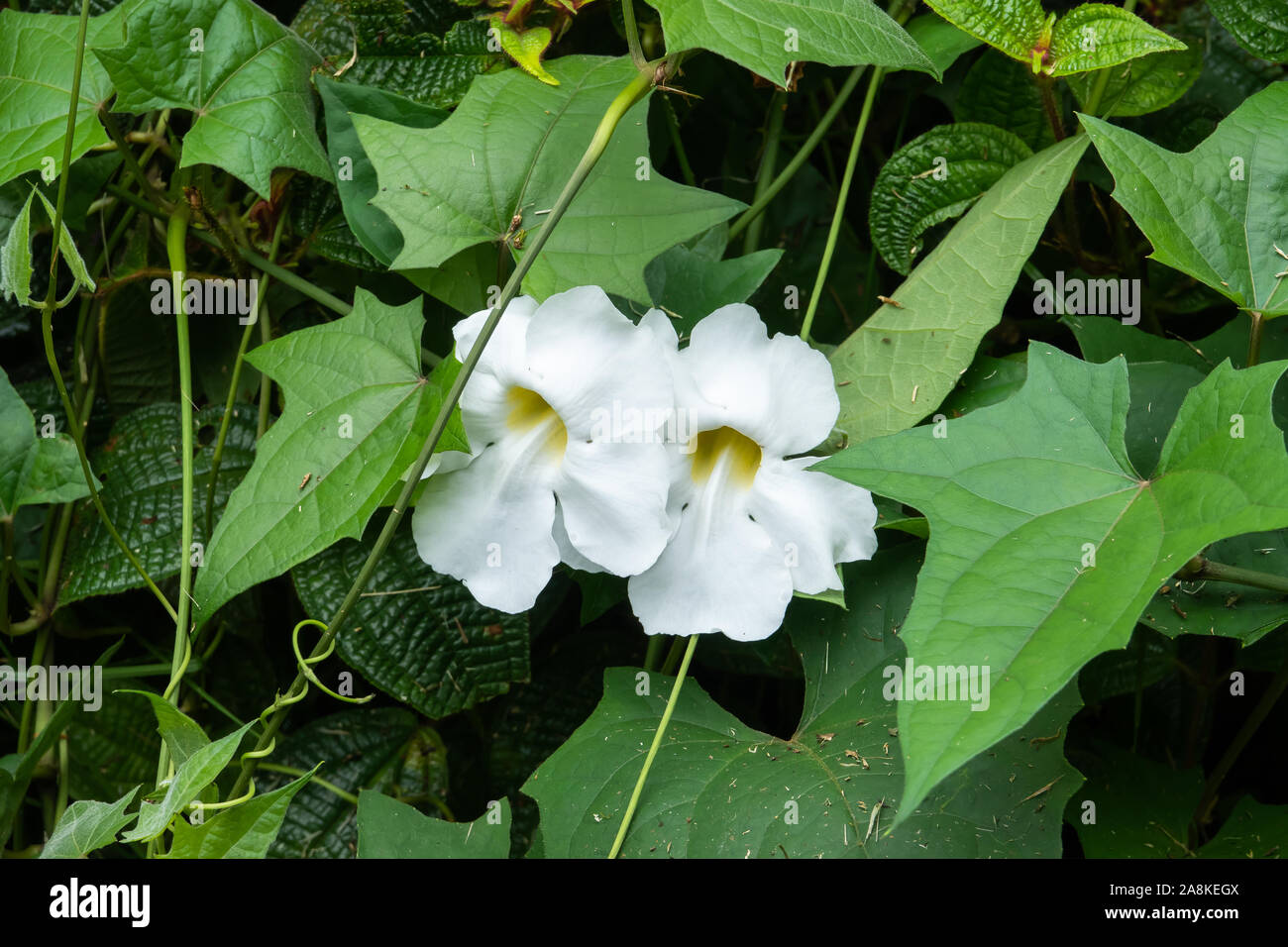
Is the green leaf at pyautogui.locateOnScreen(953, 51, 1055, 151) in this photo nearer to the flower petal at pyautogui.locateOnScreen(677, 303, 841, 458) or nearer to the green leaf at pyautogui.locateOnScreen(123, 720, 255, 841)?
the flower petal at pyautogui.locateOnScreen(677, 303, 841, 458)

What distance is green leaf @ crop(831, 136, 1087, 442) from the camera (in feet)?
2.49

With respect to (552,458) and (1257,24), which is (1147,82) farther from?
(552,458)

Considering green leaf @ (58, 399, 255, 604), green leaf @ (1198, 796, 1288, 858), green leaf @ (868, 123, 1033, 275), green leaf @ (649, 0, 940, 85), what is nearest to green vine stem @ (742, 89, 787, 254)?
green leaf @ (868, 123, 1033, 275)

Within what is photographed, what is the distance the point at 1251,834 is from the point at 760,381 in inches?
21.6

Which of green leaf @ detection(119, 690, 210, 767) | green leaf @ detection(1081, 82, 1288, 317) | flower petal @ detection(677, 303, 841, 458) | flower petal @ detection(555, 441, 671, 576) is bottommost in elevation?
green leaf @ detection(119, 690, 210, 767)

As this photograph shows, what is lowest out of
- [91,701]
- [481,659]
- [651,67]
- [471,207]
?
[91,701]

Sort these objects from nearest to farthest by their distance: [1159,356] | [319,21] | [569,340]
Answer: [569,340] < [1159,356] < [319,21]

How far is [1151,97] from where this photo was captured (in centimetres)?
84

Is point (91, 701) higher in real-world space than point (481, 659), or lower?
lower

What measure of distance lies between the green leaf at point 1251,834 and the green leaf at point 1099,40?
1.99 ft

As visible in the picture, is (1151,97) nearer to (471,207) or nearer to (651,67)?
(651,67)

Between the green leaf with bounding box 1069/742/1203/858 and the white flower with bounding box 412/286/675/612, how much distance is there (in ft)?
1.45

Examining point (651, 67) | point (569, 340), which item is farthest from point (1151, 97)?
point (569, 340)

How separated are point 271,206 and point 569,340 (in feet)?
1.32
